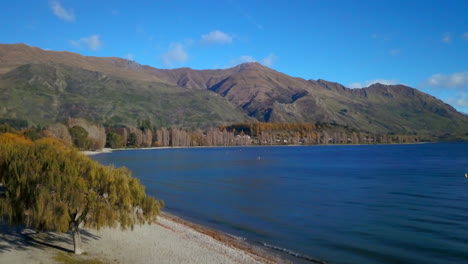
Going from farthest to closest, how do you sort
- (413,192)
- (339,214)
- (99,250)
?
(413,192) → (339,214) → (99,250)

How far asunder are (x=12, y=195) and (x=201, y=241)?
12795 millimetres

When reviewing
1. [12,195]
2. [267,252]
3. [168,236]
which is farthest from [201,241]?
[12,195]

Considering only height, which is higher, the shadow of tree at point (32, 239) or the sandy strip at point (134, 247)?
the shadow of tree at point (32, 239)

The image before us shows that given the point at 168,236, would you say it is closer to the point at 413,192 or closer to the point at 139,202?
the point at 139,202

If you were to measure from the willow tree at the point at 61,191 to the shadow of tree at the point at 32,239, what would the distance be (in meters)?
1.73

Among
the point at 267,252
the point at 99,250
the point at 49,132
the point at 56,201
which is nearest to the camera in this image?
the point at 56,201

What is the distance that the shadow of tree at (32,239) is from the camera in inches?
915

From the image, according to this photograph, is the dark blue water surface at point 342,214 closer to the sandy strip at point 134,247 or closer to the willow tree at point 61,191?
the sandy strip at point 134,247

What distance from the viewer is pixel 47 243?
2411 cm

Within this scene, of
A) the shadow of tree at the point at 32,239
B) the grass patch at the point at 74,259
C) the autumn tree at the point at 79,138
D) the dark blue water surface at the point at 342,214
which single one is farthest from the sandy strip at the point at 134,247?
the autumn tree at the point at 79,138

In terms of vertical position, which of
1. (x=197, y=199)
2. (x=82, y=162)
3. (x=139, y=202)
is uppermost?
(x=82, y=162)

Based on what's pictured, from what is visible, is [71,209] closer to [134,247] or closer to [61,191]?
[61,191]

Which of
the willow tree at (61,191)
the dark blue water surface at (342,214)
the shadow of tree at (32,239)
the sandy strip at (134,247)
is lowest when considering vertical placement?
the dark blue water surface at (342,214)

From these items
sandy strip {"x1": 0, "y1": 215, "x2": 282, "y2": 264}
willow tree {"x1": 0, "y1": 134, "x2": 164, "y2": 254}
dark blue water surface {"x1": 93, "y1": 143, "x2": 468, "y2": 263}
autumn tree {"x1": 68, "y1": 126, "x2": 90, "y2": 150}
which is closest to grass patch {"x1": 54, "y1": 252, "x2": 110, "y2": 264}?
sandy strip {"x1": 0, "y1": 215, "x2": 282, "y2": 264}
